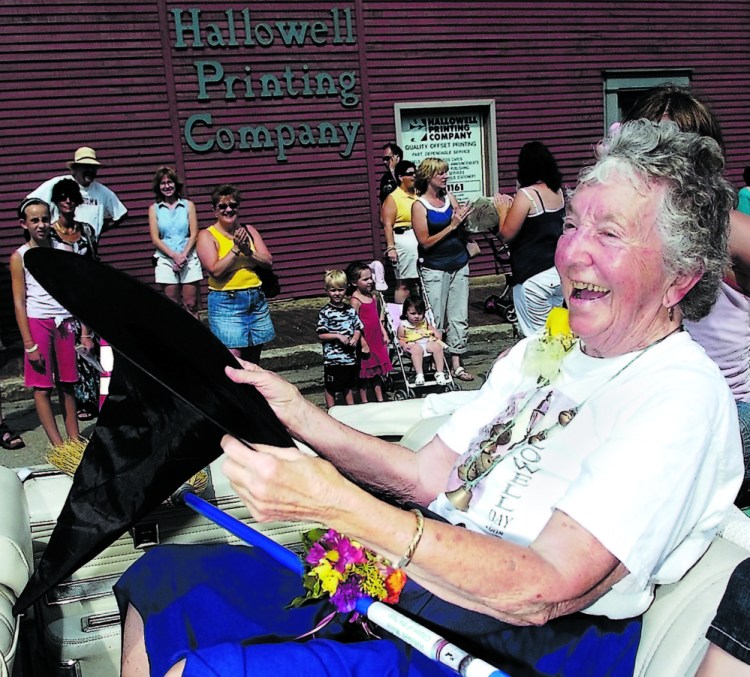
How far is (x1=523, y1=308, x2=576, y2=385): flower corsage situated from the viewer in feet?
6.68

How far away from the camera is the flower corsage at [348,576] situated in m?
1.72

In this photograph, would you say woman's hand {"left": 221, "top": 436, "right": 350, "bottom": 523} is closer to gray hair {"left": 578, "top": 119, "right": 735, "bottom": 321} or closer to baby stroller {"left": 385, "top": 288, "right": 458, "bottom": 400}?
gray hair {"left": 578, "top": 119, "right": 735, "bottom": 321}

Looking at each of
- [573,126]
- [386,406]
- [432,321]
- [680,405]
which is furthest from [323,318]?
[573,126]

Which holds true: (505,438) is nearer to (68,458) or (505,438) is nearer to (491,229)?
(68,458)

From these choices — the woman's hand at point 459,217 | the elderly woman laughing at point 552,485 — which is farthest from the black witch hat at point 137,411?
the woman's hand at point 459,217

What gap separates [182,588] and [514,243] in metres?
3.73

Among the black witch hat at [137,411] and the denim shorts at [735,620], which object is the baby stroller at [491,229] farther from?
the denim shorts at [735,620]

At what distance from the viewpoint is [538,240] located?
510cm

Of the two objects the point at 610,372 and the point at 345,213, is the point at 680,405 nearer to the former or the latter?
the point at 610,372

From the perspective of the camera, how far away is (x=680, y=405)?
63.3 inches

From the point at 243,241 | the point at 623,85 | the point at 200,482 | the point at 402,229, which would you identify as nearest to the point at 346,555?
the point at 200,482

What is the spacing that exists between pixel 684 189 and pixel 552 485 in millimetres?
721

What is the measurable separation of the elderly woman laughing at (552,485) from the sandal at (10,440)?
387 cm

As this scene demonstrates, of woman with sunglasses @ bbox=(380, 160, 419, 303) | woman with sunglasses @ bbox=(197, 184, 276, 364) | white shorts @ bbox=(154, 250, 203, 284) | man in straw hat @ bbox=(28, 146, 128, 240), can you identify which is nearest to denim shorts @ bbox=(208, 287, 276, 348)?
woman with sunglasses @ bbox=(197, 184, 276, 364)
